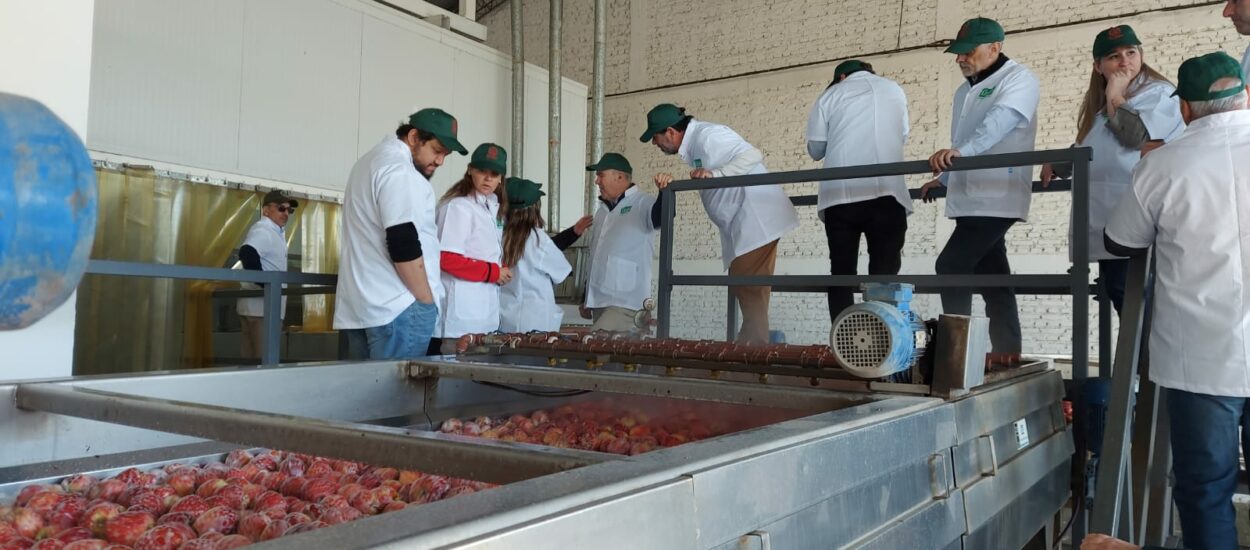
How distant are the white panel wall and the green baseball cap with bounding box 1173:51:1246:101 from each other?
4.93 meters

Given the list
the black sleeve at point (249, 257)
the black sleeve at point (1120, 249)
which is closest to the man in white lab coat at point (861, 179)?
the black sleeve at point (1120, 249)

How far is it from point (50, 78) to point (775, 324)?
7.26m

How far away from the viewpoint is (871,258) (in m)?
3.51

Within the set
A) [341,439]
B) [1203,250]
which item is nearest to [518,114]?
[1203,250]

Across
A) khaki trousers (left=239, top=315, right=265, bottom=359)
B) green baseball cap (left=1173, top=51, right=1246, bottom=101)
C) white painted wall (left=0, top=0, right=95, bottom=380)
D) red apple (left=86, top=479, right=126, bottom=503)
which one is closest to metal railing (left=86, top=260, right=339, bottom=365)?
white painted wall (left=0, top=0, right=95, bottom=380)

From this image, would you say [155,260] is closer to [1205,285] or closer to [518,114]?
[518,114]

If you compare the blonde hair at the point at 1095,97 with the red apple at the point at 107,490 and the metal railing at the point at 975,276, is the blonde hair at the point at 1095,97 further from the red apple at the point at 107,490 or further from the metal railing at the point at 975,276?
the red apple at the point at 107,490

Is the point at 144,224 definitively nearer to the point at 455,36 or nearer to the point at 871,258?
the point at 455,36

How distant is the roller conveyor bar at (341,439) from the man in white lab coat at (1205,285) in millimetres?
2074

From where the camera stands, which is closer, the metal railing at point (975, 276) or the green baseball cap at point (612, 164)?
the metal railing at point (975, 276)

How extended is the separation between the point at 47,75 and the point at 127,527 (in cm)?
147

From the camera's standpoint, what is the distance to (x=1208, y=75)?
2.23 meters

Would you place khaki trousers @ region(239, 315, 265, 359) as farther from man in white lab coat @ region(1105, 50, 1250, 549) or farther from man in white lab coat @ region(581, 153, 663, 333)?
man in white lab coat @ region(1105, 50, 1250, 549)

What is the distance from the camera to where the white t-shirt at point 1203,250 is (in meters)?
2.16
